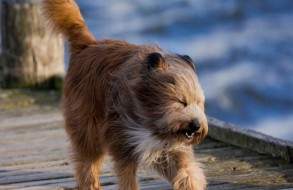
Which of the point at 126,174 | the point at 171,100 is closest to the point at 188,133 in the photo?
the point at 171,100

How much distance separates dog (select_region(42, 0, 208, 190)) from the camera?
4.47 metres

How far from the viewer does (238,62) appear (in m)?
14.9

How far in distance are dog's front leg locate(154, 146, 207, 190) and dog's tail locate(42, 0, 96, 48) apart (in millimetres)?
1152

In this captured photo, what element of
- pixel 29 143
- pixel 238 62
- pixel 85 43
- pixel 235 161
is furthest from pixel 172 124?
pixel 238 62

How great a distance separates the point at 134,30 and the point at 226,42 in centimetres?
190

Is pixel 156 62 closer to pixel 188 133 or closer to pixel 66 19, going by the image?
pixel 188 133

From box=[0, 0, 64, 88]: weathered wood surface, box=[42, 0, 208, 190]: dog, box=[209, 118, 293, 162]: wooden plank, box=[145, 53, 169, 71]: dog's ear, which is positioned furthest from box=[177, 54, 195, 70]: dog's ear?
box=[0, 0, 64, 88]: weathered wood surface

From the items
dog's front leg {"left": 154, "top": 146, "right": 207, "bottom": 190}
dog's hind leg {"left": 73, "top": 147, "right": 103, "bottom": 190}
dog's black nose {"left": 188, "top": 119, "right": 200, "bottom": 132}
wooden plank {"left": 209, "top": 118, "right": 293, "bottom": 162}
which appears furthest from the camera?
wooden plank {"left": 209, "top": 118, "right": 293, "bottom": 162}

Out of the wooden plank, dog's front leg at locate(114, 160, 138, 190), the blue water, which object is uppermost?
dog's front leg at locate(114, 160, 138, 190)

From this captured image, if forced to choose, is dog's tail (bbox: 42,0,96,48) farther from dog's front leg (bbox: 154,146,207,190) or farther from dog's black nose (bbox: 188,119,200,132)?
dog's black nose (bbox: 188,119,200,132)

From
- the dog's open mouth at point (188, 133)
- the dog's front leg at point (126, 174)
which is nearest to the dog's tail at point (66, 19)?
the dog's front leg at point (126, 174)

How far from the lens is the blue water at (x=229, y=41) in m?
12.6

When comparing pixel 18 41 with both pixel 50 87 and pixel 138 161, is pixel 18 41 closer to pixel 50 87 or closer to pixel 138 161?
pixel 50 87

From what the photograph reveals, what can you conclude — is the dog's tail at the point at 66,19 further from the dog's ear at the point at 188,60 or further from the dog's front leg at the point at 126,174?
the dog's front leg at the point at 126,174
